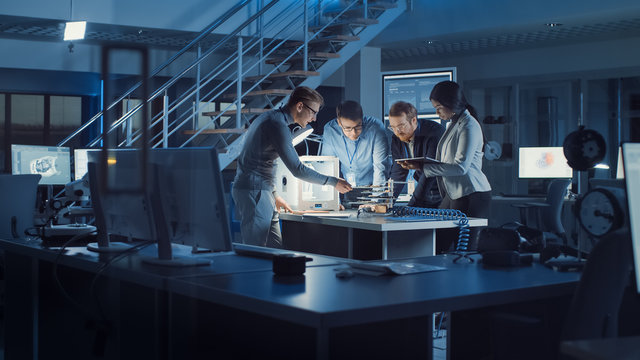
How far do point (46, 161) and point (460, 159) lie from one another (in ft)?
12.1

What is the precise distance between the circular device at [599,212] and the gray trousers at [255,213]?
82.8 inches

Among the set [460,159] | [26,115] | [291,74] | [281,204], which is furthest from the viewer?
[26,115]

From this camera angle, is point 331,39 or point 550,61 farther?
point 550,61

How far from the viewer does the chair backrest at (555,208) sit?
6883 mm

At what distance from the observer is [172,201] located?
2.40 meters

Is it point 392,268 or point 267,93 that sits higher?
point 267,93

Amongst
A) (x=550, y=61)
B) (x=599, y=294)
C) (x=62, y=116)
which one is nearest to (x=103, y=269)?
(x=599, y=294)

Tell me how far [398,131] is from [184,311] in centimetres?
279

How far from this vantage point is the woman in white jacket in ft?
13.3

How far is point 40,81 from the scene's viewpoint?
7.81 m

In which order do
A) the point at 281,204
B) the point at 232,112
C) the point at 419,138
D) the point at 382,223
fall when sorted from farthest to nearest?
the point at 232,112 → the point at 419,138 → the point at 281,204 → the point at 382,223

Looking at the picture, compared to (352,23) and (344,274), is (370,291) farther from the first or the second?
(352,23)

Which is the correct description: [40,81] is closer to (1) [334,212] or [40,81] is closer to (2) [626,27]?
(1) [334,212]

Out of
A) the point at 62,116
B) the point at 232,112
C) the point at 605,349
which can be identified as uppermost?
the point at 62,116
